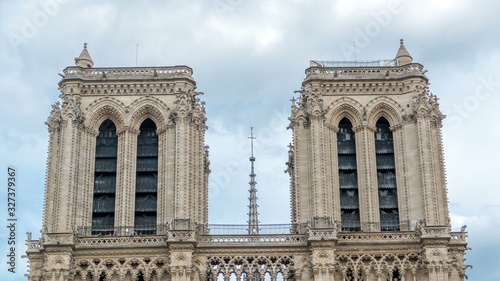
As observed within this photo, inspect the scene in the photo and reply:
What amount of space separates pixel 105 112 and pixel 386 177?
16.8 metres

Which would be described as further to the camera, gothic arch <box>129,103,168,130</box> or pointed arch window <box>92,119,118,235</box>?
gothic arch <box>129,103,168,130</box>

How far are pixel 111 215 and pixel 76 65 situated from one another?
31.5 ft

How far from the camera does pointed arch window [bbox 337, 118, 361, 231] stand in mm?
61000

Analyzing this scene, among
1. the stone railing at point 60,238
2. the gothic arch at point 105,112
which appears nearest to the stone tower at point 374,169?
the gothic arch at point 105,112

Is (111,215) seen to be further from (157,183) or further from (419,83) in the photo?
(419,83)

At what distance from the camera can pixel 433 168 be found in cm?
6047

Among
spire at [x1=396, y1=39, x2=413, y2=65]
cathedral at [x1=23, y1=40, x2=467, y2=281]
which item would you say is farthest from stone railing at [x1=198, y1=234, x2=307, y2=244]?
spire at [x1=396, y1=39, x2=413, y2=65]

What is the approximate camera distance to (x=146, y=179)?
61750 millimetres

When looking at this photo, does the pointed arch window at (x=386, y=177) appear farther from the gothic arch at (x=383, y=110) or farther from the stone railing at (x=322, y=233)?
the stone railing at (x=322, y=233)

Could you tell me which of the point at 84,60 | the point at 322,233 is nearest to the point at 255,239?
the point at 322,233

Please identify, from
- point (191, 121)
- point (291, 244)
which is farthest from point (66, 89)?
point (291, 244)

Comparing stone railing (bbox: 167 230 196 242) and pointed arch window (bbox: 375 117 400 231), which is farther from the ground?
pointed arch window (bbox: 375 117 400 231)

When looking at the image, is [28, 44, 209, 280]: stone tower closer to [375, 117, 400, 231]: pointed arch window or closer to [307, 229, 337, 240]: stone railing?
[307, 229, 337, 240]: stone railing

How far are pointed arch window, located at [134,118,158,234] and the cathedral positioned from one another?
65 mm
